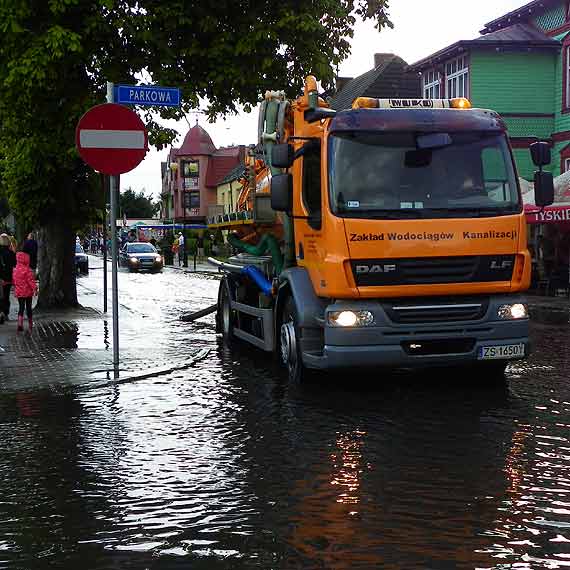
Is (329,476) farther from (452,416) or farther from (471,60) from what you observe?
(471,60)

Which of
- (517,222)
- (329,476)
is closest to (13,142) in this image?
(517,222)

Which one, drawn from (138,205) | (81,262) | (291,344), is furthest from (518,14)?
(138,205)

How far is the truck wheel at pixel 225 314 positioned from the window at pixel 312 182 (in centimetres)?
445

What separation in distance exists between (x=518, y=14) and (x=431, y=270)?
A: 2825 centimetres

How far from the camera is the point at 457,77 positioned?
117 feet

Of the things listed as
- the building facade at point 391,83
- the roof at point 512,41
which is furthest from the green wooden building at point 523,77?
the building facade at point 391,83

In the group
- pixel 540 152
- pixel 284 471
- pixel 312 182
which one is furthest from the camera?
pixel 540 152

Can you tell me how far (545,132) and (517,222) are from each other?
26021mm

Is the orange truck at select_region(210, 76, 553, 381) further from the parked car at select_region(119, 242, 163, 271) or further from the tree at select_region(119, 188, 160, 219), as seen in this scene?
the tree at select_region(119, 188, 160, 219)

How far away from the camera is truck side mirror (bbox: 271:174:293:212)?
1033 centimetres

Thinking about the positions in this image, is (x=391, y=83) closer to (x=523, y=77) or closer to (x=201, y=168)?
(x=523, y=77)

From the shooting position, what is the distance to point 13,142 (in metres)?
18.6

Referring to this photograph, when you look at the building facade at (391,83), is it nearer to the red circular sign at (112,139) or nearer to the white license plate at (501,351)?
the red circular sign at (112,139)

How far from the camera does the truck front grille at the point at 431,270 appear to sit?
9.16 meters
